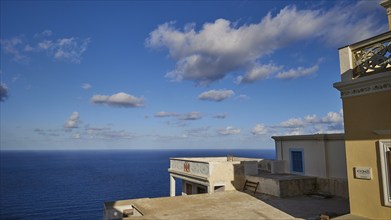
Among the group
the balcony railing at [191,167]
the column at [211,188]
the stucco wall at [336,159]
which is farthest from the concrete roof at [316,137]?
the column at [211,188]

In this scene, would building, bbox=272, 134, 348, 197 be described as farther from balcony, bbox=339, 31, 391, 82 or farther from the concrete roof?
balcony, bbox=339, 31, 391, 82

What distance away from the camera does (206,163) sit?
18.2 metres

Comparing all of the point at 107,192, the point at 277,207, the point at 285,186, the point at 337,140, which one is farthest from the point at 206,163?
the point at 107,192

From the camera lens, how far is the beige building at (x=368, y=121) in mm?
8180

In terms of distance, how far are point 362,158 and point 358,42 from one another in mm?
3314

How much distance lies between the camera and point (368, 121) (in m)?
8.62

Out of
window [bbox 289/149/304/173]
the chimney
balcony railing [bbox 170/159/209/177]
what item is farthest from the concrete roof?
the chimney

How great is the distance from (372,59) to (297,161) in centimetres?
1153

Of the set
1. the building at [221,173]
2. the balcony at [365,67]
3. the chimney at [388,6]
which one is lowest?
the building at [221,173]

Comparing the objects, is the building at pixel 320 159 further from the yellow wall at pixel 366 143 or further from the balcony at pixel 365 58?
the balcony at pixel 365 58

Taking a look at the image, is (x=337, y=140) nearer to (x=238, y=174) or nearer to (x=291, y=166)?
(x=291, y=166)

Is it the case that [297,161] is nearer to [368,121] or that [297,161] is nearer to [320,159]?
[320,159]

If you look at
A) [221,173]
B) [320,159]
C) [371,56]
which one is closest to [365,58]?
[371,56]

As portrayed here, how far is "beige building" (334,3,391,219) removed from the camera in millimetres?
8180
